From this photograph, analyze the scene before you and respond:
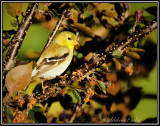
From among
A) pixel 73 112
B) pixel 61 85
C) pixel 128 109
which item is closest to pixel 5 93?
pixel 61 85

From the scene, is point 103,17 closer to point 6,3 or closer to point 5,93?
point 6,3

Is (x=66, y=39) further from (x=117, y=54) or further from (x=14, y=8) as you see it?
(x=117, y=54)

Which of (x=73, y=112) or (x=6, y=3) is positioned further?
(x=73, y=112)

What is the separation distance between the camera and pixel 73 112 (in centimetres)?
157

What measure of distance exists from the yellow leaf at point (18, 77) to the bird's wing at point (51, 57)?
→ 2.24 ft

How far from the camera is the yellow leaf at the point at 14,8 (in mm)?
1308

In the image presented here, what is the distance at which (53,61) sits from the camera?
2043 mm

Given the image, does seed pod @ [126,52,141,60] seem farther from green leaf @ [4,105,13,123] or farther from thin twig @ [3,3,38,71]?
green leaf @ [4,105,13,123]

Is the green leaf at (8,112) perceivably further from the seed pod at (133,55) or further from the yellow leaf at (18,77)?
the seed pod at (133,55)

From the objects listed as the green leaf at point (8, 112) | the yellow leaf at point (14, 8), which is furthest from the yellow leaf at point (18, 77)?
the yellow leaf at point (14, 8)

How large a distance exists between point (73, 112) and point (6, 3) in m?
0.94

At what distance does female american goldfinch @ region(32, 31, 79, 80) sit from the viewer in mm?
1901

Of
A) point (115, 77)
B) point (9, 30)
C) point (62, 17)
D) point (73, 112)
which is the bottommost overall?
point (73, 112)

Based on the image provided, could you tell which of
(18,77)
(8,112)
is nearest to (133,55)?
(18,77)
